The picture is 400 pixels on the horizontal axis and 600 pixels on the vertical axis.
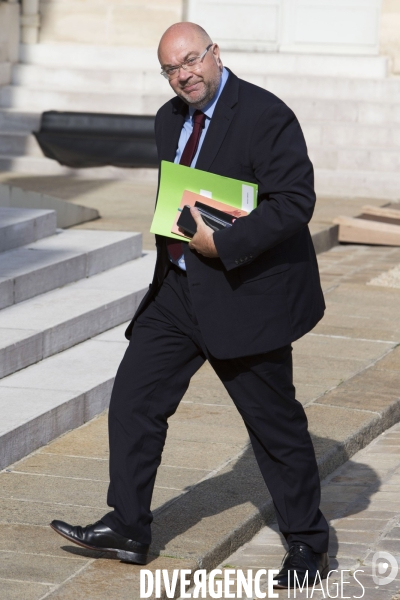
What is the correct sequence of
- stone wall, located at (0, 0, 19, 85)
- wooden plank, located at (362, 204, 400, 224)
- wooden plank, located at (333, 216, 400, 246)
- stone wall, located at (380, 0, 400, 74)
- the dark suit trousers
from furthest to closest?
1. stone wall, located at (0, 0, 19, 85)
2. stone wall, located at (380, 0, 400, 74)
3. wooden plank, located at (362, 204, 400, 224)
4. wooden plank, located at (333, 216, 400, 246)
5. the dark suit trousers

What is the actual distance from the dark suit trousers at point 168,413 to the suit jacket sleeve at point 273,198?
11.6 inches

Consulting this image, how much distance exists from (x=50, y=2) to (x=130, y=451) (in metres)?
12.9

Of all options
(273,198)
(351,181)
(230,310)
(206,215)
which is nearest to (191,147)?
→ (206,215)

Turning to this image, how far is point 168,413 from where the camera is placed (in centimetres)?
394

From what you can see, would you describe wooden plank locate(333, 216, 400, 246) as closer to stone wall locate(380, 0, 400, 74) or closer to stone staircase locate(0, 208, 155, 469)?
stone staircase locate(0, 208, 155, 469)

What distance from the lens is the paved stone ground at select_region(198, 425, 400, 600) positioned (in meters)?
4.05

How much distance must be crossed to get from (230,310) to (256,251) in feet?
0.78

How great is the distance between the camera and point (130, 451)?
12.6ft

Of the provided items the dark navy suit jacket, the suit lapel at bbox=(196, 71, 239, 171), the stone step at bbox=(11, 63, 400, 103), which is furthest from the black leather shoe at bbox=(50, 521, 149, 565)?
the stone step at bbox=(11, 63, 400, 103)

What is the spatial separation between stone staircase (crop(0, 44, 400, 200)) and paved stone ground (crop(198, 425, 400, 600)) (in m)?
8.60

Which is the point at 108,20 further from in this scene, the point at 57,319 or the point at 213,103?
the point at 213,103

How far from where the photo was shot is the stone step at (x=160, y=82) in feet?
47.1

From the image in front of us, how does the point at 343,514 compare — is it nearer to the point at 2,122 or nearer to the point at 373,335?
the point at 373,335

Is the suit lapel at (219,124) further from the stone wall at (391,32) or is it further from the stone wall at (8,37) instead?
the stone wall at (8,37)
